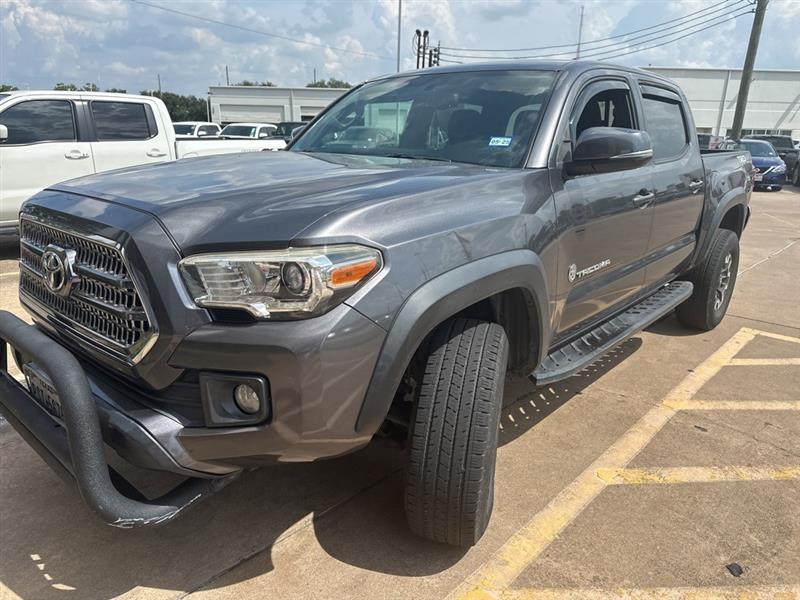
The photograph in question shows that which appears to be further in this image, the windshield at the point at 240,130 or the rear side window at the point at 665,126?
the windshield at the point at 240,130

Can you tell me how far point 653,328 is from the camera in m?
5.39

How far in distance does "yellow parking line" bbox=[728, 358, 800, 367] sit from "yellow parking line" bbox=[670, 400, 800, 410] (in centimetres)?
67

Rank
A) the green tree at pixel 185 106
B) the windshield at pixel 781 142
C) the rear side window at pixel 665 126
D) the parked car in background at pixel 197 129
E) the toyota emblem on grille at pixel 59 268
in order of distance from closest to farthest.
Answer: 1. the toyota emblem on grille at pixel 59 268
2. the rear side window at pixel 665 126
3. the parked car in background at pixel 197 129
4. the windshield at pixel 781 142
5. the green tree at pixel 185 106

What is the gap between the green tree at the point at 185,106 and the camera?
7412 cm

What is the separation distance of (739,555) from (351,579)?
1.53m

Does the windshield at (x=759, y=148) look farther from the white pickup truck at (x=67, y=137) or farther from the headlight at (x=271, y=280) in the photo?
the headlight at (x=271, y=280)

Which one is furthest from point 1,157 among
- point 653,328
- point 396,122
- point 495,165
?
point 653,328

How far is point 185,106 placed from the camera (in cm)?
8100

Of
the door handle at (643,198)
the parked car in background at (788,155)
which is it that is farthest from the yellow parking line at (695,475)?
the parked car in background at (788,155)

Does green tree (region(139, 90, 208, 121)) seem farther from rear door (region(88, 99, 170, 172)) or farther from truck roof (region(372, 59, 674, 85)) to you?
truck roof (region(372, 59, 674, 85))

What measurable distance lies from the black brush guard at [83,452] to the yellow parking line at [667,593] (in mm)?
1161

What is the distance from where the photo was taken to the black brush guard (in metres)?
1.85

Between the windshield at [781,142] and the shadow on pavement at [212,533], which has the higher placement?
the windshield at [781,142]

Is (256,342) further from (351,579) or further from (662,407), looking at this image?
(662,407)
